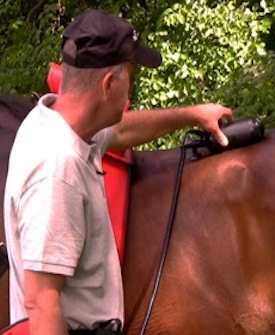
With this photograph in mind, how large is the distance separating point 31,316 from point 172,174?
1069 millimetres

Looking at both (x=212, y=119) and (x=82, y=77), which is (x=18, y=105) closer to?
(x=212, y=119)

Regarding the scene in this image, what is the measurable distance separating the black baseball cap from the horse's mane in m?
0.93

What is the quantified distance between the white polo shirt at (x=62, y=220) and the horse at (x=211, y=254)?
0.56 meters

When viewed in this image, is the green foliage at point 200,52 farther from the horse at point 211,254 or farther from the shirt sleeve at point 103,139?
the shirt sleeve at point 103,139

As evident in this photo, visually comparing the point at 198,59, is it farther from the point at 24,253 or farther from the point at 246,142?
the point at 24,253

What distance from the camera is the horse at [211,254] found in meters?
2.96

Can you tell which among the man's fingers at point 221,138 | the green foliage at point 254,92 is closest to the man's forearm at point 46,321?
the man's fingers at point 221,138

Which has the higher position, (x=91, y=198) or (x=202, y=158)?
(x=91, y=198)

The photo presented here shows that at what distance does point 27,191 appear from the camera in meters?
2.18

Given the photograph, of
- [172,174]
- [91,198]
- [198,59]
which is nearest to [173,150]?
[172,174]

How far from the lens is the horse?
9.70 ft

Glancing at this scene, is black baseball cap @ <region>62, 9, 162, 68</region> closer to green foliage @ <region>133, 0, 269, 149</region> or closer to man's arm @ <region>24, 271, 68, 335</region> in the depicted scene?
man's arm @ <region>24, 271, 68, 335</region>

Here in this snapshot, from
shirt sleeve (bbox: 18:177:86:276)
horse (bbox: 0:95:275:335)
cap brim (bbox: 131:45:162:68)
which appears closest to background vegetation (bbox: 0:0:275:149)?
horse (bbox: 0:95:275:335)

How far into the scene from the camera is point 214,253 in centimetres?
299
